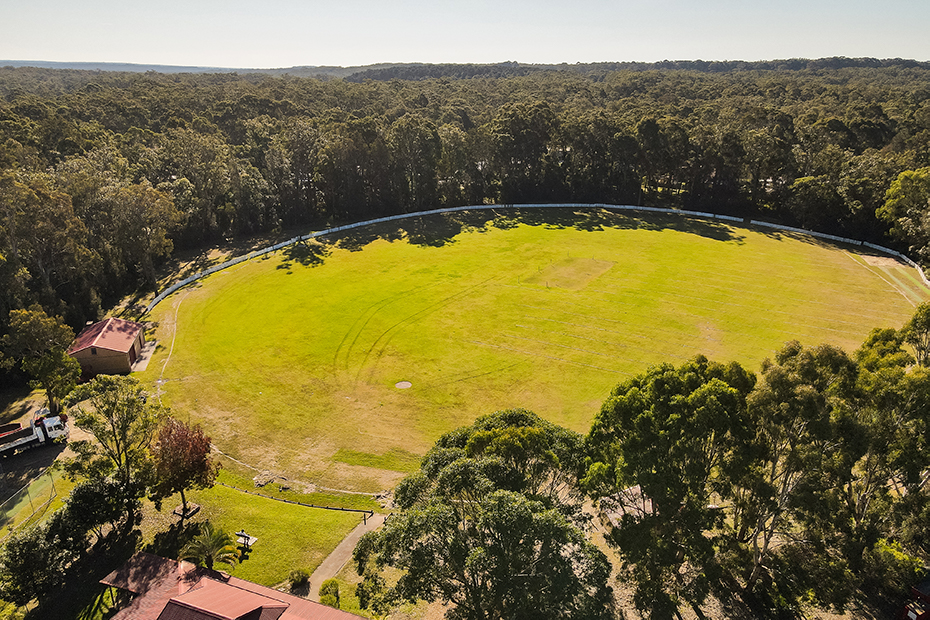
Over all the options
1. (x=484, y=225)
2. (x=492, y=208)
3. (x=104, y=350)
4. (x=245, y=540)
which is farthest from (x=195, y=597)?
(x=492, y=208)

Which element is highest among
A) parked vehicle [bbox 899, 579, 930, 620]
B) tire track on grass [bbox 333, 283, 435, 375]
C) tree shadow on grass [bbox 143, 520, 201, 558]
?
parked vehicle [bbox 899, 579, 930, 620]

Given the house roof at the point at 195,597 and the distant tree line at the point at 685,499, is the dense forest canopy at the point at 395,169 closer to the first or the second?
the house roof at the point at 195,597

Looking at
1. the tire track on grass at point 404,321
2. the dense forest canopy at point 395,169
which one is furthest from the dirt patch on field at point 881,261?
the tire track on grass at point 404,321

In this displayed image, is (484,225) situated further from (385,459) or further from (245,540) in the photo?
(245,540)

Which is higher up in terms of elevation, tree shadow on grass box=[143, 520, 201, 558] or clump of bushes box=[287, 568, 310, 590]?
clump of bushes box=[287, 568, 310, 590]

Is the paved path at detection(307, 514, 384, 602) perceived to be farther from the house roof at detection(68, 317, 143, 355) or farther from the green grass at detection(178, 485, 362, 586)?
the house roof at detection(68, 317, 143, 355)

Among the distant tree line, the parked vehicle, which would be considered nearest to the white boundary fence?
the distant tree line

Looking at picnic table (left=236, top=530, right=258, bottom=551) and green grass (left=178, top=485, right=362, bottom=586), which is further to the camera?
picnic table (left=236, top=530, right=258, bottom=551)
